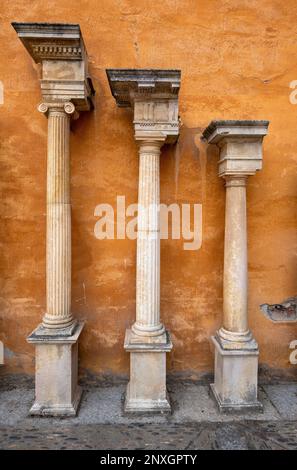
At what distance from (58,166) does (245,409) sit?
425 cm

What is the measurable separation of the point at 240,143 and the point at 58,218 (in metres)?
2.72

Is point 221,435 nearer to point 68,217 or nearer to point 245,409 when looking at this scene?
point 245,409

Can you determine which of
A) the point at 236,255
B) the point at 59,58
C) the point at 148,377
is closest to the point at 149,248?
the point at 236,255

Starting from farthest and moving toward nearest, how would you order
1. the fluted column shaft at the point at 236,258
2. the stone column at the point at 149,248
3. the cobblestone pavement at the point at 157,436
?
the fluted column shaft at the point at 236,258 → the stone column at the point at 149,248 → the cobblestone pavement at the point at 157,436

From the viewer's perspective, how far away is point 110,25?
4.50 meters

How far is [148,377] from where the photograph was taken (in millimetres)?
3971

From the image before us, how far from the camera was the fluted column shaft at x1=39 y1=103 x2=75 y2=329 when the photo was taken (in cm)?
400

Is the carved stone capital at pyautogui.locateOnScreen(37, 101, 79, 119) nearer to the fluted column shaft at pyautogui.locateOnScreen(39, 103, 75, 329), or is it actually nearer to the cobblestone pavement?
the fluted column shaft at pyautogui.locateOnScreen(39, 103, 75, 329)

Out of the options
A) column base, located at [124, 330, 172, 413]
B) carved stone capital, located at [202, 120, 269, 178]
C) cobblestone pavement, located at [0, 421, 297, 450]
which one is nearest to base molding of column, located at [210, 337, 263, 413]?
cobblestone pavement, located at [0, 421, 297, 450]

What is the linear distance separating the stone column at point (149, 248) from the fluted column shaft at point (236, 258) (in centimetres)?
104

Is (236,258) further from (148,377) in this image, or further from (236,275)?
(148,377)

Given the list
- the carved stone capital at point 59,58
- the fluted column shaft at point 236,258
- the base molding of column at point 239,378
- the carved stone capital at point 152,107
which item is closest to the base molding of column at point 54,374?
the base molding of column at point 239,378

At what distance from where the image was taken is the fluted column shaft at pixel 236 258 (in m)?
4.16

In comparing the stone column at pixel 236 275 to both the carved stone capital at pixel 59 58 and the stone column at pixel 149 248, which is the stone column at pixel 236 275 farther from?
the carved stone capital at pixel 59 58
